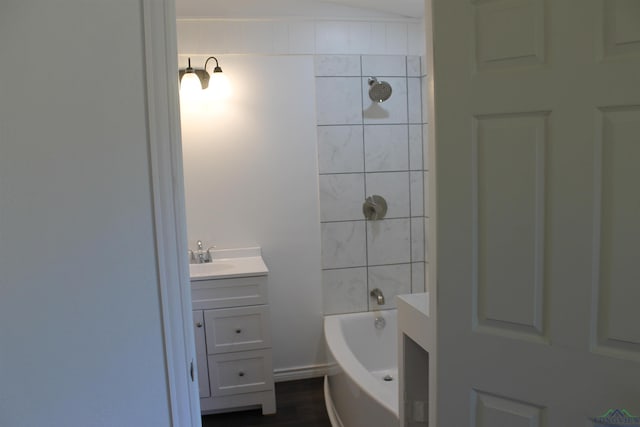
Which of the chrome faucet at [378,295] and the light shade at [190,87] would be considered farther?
the chrome faucet at [378,295]

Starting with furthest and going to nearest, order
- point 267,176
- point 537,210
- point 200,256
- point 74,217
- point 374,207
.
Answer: point 374,207 → point 267,176 → point 200,256 → point 537,210 → point 74,217

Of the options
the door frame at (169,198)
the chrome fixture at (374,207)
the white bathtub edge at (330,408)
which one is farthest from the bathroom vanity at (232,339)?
the door frame at (169,198)

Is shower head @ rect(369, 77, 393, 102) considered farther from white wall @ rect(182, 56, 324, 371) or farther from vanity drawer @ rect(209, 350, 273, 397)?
vanity drawer @ rect(209, 350, 273, 397)

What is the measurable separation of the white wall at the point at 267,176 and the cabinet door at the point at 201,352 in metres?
0.52

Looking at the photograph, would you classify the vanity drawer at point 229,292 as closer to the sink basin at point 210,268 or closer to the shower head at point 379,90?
the sink basin at point 210,268

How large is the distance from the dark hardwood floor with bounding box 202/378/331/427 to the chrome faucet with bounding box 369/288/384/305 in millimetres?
678

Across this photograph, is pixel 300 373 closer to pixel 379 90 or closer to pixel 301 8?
pixel 379 90

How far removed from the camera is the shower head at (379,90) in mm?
3090

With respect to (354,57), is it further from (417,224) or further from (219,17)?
(417,224)

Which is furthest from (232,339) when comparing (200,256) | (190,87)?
(190,87)

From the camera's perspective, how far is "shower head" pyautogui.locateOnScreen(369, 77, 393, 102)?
3.09m

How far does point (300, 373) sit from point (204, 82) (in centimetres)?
199

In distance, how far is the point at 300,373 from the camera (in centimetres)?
327

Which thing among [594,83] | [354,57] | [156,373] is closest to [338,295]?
[354,57]
